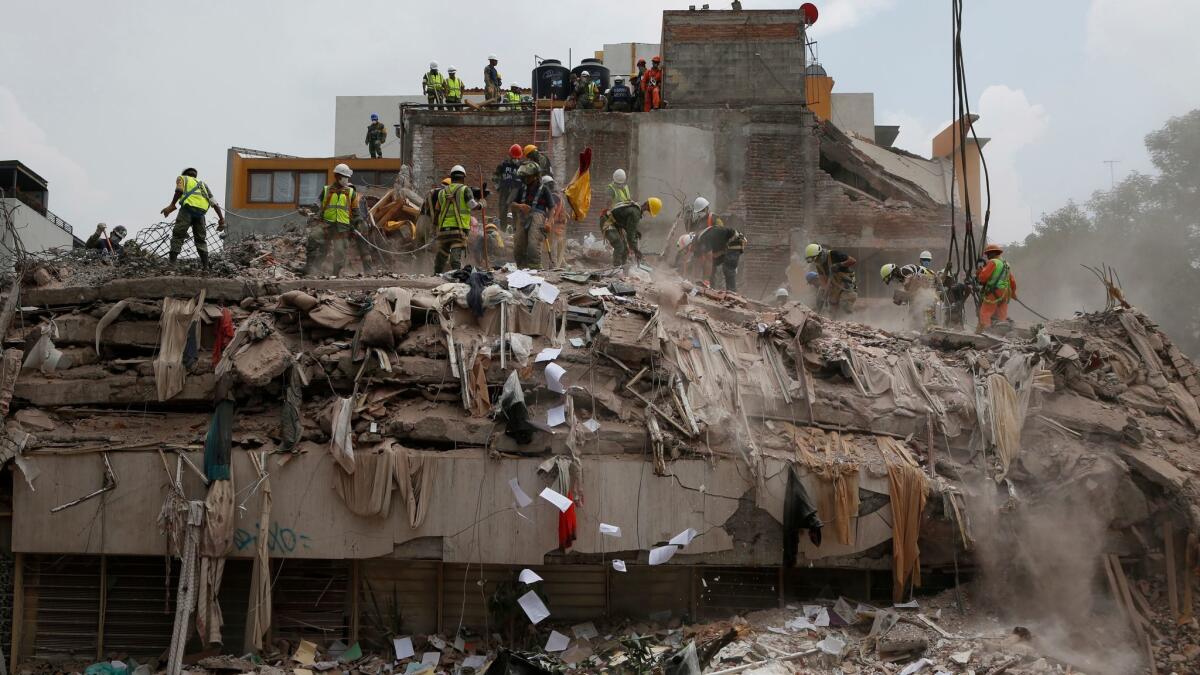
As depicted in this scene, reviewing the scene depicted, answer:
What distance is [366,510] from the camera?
32.8 ft

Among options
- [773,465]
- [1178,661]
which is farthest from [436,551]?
[1178,661]

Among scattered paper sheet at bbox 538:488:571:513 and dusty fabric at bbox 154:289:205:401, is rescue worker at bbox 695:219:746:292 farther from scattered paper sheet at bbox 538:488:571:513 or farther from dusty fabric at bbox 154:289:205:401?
dusty fabric at bbox 154:289:205:401

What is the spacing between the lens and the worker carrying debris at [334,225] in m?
13.5

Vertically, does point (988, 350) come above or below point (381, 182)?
below

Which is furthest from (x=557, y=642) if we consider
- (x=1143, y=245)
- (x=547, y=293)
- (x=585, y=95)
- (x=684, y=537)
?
(x=1143, y=245)

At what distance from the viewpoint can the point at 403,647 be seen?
10109mm

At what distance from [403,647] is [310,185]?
18762 millimetres

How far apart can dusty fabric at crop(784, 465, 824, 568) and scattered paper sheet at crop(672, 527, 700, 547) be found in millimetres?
907

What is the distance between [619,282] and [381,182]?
15.8 metres

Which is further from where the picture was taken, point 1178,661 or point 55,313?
point 55,313

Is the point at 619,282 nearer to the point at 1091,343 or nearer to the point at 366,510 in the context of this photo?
the point at 366,510

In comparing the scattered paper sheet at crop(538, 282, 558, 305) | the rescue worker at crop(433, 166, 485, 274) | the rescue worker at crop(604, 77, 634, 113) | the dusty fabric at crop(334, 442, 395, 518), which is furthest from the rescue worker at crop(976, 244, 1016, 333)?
the rescue worker at crop(604, 77, 634, 113)

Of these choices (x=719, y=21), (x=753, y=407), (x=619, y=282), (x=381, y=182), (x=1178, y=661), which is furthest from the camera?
(x=381, y=182)

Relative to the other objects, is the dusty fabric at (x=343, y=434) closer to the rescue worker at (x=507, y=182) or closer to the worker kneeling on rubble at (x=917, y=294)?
the rescue worker at (x=507, y=182)
